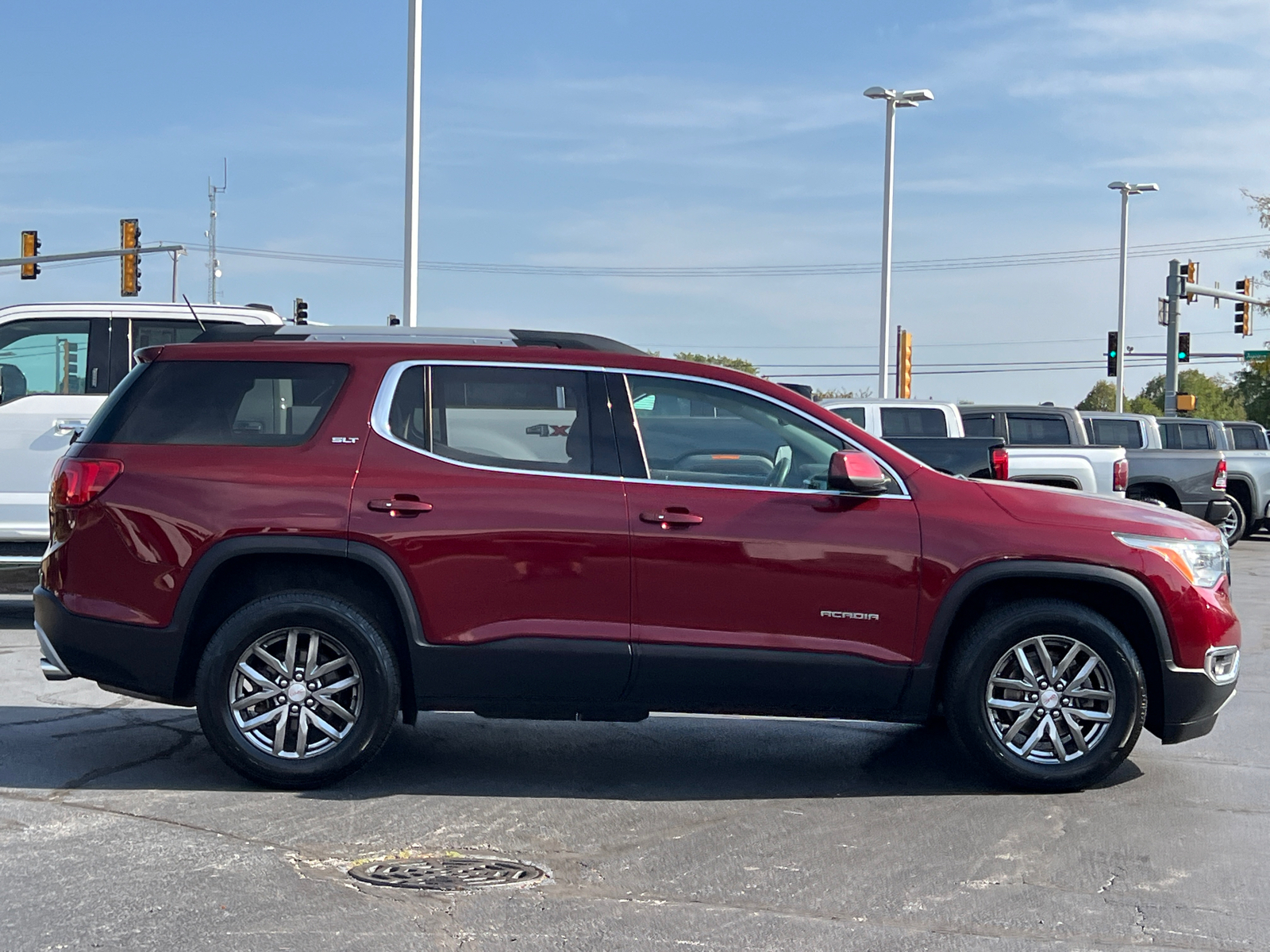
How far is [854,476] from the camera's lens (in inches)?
231

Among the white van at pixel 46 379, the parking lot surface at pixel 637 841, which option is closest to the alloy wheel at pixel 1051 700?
the parking lot surface at pixel 637 841

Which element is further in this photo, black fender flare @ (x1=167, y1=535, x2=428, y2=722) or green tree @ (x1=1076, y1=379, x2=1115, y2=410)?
green tree @ (x1=1076, y1=379, x2=1115, y2=410)

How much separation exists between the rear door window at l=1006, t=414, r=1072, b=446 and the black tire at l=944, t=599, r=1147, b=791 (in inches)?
490

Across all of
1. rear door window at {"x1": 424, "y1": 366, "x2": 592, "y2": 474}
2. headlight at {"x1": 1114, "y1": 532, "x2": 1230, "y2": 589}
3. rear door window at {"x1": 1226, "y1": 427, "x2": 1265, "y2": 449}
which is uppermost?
rear door window at {"x1": 424, "y1": 366, "x2": 592, "y2": 474}

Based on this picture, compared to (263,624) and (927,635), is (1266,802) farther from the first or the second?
(263,624)

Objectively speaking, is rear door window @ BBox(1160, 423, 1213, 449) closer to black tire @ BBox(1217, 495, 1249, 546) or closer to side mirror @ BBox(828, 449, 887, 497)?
black tire @ BBox(1217, 495, 1249, 546)

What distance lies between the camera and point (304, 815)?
5.58 metres

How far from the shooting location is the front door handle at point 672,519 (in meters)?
5.89

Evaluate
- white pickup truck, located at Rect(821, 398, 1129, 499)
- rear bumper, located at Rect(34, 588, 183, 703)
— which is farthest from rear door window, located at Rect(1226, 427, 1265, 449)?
rear bumper, located at Rect(34, 588, 183, 703)

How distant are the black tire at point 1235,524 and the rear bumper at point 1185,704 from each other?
1670 centimetres

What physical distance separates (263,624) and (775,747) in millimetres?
2601

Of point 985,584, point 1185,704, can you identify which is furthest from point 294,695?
point 1185,704

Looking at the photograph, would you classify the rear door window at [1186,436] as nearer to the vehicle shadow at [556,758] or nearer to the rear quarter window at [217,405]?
the vehicle shadow at [556,758]

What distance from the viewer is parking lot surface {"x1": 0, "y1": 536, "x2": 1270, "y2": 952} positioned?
4.34 m
